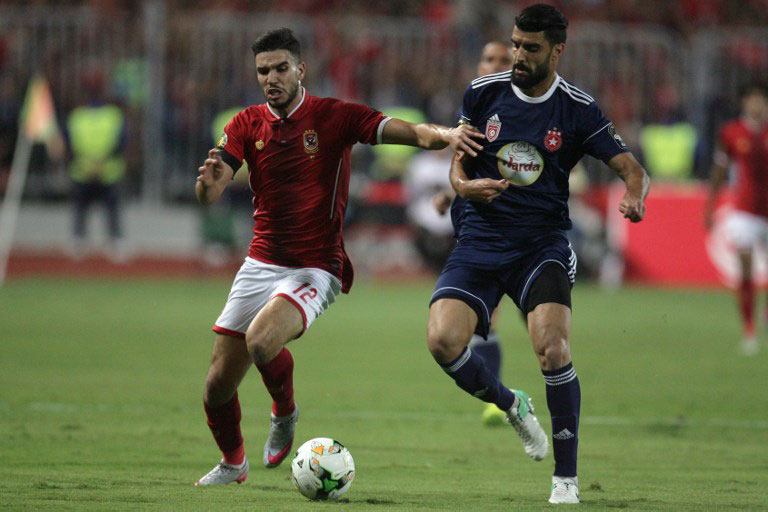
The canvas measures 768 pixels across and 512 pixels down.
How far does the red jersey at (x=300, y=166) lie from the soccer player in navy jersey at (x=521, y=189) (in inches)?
26.7

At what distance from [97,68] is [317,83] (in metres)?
3.89

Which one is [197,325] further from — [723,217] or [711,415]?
[723,217]

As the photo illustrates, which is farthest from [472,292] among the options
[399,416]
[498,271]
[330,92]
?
[330,92]

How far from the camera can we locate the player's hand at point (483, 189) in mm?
6551

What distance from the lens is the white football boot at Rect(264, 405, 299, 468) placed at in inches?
287

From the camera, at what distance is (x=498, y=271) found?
6922mm

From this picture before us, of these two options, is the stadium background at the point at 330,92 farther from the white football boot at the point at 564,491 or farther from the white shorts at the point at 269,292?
the white football boot at the point at 564,491

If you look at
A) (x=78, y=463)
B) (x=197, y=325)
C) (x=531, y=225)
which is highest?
(x=531, y=225)

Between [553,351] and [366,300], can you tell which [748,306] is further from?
[553,351]

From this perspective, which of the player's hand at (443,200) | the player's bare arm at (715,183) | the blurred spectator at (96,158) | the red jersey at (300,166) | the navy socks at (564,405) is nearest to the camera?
the navy socks at (564,405)

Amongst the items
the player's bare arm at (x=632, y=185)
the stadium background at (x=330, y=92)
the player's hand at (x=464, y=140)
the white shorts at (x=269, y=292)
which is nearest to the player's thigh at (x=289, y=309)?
the white shorts at (x=269, y=292)

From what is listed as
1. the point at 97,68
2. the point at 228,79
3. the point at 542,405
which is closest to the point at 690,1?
the point at 228,79

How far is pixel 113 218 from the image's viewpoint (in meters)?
21.9

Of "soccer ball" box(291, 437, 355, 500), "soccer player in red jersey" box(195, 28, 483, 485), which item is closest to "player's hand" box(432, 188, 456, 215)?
"soccer player in red jersey" box(195, 28, 483, 485)
